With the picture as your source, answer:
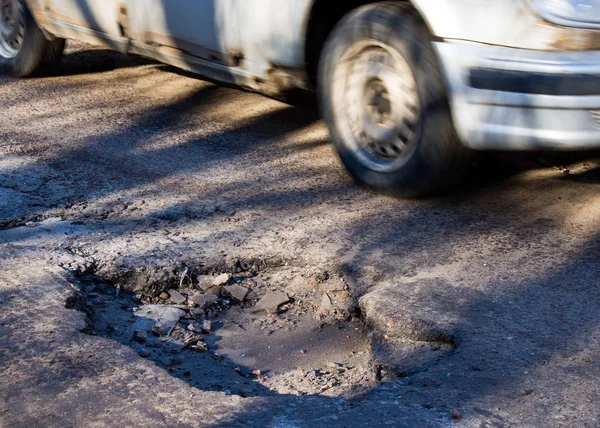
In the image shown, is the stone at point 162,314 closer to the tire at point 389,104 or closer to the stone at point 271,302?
the stone at point 271,302

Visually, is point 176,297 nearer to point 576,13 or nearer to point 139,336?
point 139,336

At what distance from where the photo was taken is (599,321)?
3193mm

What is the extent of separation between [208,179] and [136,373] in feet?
6.54

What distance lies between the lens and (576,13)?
3.56 metres

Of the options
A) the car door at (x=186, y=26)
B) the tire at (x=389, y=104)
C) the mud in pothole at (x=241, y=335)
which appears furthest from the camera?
the car door at (x=186, y=26)

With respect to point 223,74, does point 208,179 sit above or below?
below

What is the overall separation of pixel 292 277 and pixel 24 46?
408cm

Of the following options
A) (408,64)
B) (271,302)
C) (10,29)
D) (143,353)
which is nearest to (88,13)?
(10,29)

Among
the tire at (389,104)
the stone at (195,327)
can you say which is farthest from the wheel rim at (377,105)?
the stone at (195,327)

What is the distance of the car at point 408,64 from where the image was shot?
3602 mm

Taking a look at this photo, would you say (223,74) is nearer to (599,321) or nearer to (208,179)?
(208,179)

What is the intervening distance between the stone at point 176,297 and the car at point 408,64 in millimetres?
1257

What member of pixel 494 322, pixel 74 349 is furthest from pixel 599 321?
pixel 74 349

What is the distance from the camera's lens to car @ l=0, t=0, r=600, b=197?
3.60m
